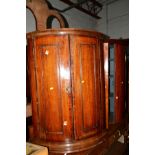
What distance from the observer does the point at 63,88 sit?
8.64 feet

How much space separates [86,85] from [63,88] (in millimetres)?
379

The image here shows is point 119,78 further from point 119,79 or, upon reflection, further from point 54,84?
point 54,84

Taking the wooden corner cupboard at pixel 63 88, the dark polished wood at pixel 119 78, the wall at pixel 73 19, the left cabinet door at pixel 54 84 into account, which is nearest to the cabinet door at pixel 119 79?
the dark polished wood at pixel 119 78

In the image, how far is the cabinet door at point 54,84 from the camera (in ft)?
8.57

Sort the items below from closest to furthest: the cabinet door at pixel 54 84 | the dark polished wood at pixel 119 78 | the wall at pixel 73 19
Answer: the cabinet door at pixel 54 84 < the dark polished wood at pixel 119 78 < the wall at pixel 73 19

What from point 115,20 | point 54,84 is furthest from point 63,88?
point 115,20

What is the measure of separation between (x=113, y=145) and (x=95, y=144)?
409 millimetres

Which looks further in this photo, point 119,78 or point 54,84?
point 119,78

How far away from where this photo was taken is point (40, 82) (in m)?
2.70

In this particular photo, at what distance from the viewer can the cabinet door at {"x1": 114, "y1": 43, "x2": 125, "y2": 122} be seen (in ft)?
11.5

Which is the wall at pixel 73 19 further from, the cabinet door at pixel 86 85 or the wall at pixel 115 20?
the cabinet door at pixel 86 85

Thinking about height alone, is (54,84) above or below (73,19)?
below
